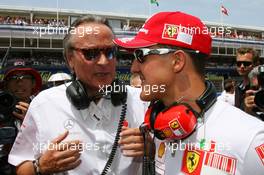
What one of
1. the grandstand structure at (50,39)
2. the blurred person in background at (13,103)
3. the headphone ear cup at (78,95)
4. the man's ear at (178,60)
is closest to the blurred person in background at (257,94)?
the man's ear at (178,60)

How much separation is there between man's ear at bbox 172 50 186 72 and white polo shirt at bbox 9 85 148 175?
65 centimetres

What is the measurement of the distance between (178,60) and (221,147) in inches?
19.4

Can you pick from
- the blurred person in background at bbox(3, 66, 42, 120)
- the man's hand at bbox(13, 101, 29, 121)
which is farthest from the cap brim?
the blurred person in background at bbox(3, 66, 42, 120)

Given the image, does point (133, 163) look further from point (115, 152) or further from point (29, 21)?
point (29, 21)

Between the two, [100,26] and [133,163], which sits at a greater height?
[100,26]

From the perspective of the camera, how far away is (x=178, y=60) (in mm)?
1773

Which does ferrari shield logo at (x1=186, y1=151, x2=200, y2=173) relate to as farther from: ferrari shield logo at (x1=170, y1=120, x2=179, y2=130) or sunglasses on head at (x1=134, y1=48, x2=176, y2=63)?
sunglasses on head at (x1=134, y1=48, x2=176, y2=63)

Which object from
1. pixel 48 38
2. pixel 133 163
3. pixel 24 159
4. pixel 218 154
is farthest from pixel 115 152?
pixel 48 38

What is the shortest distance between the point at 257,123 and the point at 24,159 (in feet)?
4.88

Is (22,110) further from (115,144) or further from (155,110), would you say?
(155,110)

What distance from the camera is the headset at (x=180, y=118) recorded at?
1642mm

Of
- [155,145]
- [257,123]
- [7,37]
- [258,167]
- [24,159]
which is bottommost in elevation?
[7,37]

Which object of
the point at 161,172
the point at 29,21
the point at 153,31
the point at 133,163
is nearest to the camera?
the point at 153,31

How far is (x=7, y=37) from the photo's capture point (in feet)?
91.6
